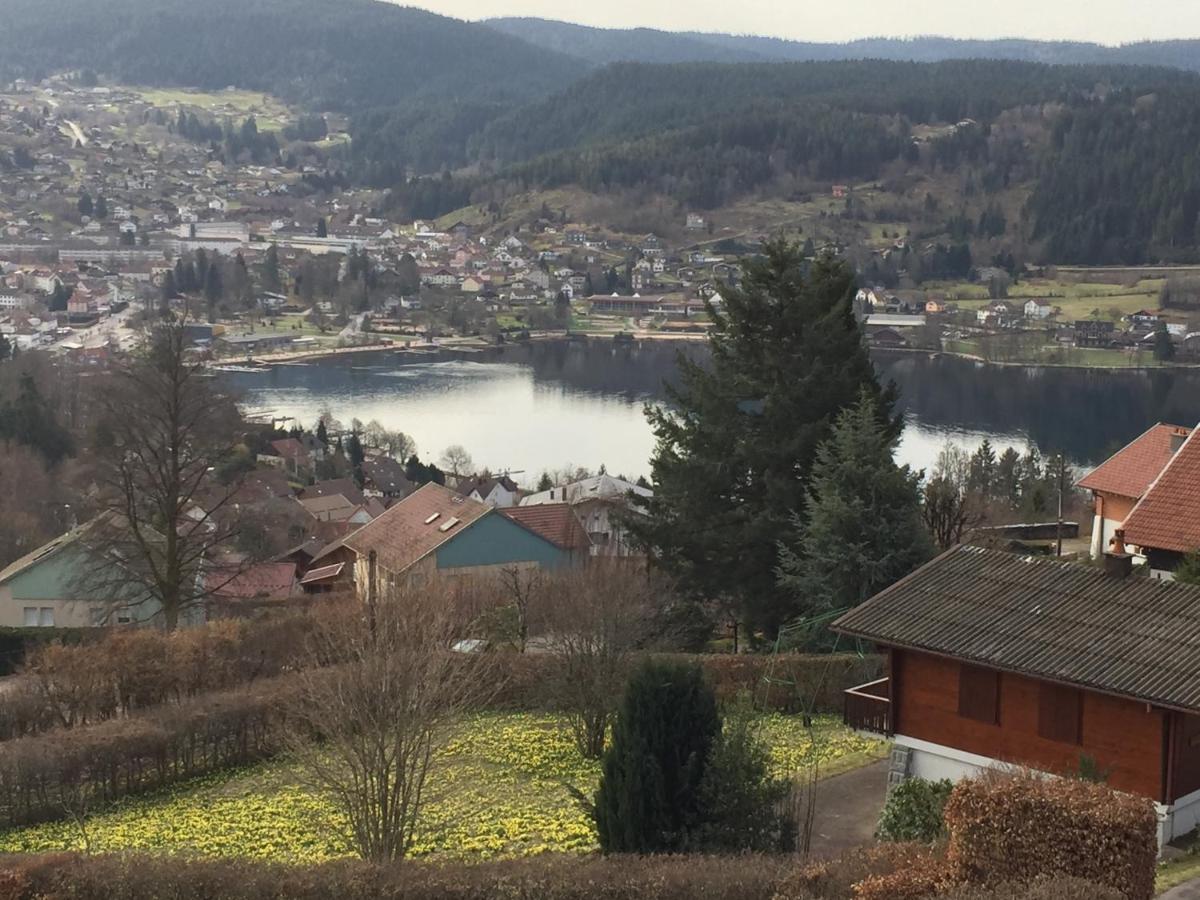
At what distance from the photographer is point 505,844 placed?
26.8 feet

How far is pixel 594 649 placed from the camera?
10.6 metres

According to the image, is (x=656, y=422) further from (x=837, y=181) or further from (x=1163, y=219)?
(x=837, y=181)

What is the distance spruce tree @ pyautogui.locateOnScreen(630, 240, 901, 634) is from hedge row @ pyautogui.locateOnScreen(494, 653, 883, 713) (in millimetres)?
2257

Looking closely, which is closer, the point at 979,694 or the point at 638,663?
the point at 979,694

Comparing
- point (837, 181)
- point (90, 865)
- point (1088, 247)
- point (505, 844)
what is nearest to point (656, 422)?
point (505, 844)

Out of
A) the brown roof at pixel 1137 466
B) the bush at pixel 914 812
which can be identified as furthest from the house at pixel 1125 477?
the bush at pixel 914 812

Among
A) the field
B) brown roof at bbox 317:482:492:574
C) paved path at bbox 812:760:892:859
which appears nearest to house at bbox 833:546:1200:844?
paved path at bbox 812:760:892:859

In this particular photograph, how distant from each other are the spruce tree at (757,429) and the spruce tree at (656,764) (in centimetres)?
673

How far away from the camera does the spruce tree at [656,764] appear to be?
23.0 ft

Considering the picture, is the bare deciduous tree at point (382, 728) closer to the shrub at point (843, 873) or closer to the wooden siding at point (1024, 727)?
the shrub at point (843, 873)

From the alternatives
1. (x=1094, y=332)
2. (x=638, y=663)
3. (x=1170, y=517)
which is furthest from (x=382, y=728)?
(x=1094, y=332)

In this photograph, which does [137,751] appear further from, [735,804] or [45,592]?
[45,592]

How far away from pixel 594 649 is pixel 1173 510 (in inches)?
204

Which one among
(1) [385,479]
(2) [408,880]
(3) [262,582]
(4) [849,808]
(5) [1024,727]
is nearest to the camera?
(2) [408,880]
